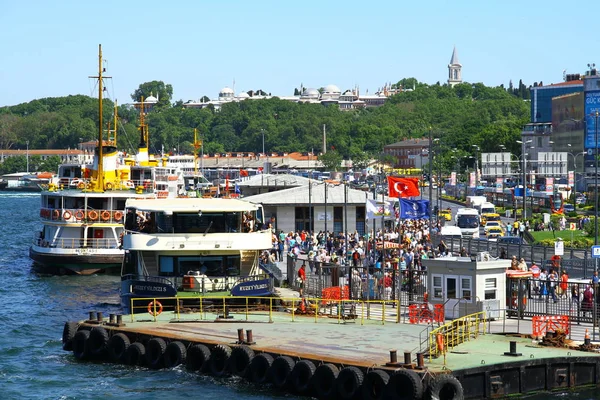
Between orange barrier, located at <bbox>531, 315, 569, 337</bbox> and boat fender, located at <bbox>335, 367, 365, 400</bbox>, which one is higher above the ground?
orange barrier, located at <bbox>531, 315, 569, 337</bbox>

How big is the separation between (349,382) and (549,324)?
24.6 ft

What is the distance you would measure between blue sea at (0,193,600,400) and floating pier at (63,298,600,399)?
356mm

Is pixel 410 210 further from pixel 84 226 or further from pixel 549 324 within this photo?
pixel 84 226

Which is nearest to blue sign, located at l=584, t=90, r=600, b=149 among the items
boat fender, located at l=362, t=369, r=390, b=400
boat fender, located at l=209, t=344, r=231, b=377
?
boat fender, located at l=209, t=344, r=231, b=377

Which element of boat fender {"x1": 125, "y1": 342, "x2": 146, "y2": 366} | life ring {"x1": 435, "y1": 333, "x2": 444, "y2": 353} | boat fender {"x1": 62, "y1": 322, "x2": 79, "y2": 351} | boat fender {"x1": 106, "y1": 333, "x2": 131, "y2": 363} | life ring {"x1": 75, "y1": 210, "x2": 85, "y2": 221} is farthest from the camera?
life ring {"x1": 75, "y1": 210, "x2": 85, "y2": 221}

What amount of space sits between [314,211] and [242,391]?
128ft

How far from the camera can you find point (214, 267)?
4281 centimetres

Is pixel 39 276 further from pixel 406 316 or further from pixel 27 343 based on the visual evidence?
pixel 406 316

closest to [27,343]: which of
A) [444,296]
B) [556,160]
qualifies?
[444,296]

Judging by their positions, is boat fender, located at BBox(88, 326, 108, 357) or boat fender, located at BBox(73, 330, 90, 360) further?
boat fender, located at BBox(73, 330, 90, 360)

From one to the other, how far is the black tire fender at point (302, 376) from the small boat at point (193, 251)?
9464mm

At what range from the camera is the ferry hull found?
64.6m

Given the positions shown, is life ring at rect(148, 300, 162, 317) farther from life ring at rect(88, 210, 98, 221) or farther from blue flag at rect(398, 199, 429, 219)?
life ring at rect(88, 210, 98, 221)

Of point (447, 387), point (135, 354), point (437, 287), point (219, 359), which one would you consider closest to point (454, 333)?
point (447, 387)
